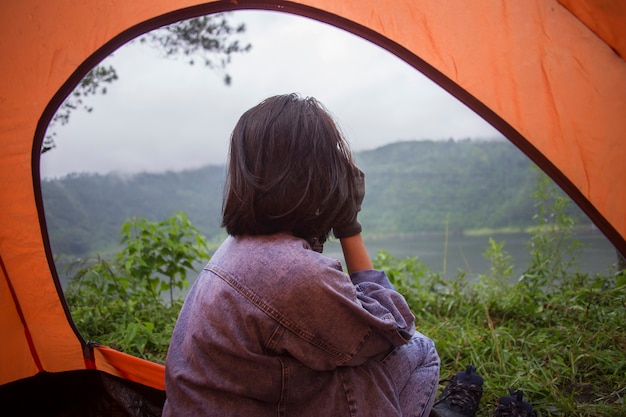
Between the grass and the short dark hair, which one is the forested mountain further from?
the short dark hair

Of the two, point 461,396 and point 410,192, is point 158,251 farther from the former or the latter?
point 410,192

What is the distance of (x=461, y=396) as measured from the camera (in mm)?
1683

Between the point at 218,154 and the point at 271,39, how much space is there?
3.62 ft

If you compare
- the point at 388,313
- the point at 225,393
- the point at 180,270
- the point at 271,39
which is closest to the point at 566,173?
the point at 388,313

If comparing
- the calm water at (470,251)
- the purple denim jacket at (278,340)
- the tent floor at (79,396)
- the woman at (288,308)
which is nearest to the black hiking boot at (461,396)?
the woman at (288,308)

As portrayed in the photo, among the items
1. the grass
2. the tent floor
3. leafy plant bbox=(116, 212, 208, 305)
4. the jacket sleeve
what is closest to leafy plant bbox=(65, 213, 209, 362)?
leafy plant bbox=(116, 212, 208, 305)

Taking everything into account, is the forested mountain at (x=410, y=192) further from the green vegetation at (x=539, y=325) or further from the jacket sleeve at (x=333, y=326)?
the jacket sleeve at (x=333, y=326)

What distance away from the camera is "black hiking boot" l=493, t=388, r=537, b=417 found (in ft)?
5.14

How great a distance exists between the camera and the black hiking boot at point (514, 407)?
5.14 feet

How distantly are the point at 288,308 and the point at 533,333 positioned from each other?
1661mm

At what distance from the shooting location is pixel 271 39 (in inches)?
154

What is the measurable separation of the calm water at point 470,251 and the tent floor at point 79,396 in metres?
1.59

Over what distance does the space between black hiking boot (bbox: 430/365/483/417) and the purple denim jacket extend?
568 mm

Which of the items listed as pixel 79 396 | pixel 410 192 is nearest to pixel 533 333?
pixel 79 396
